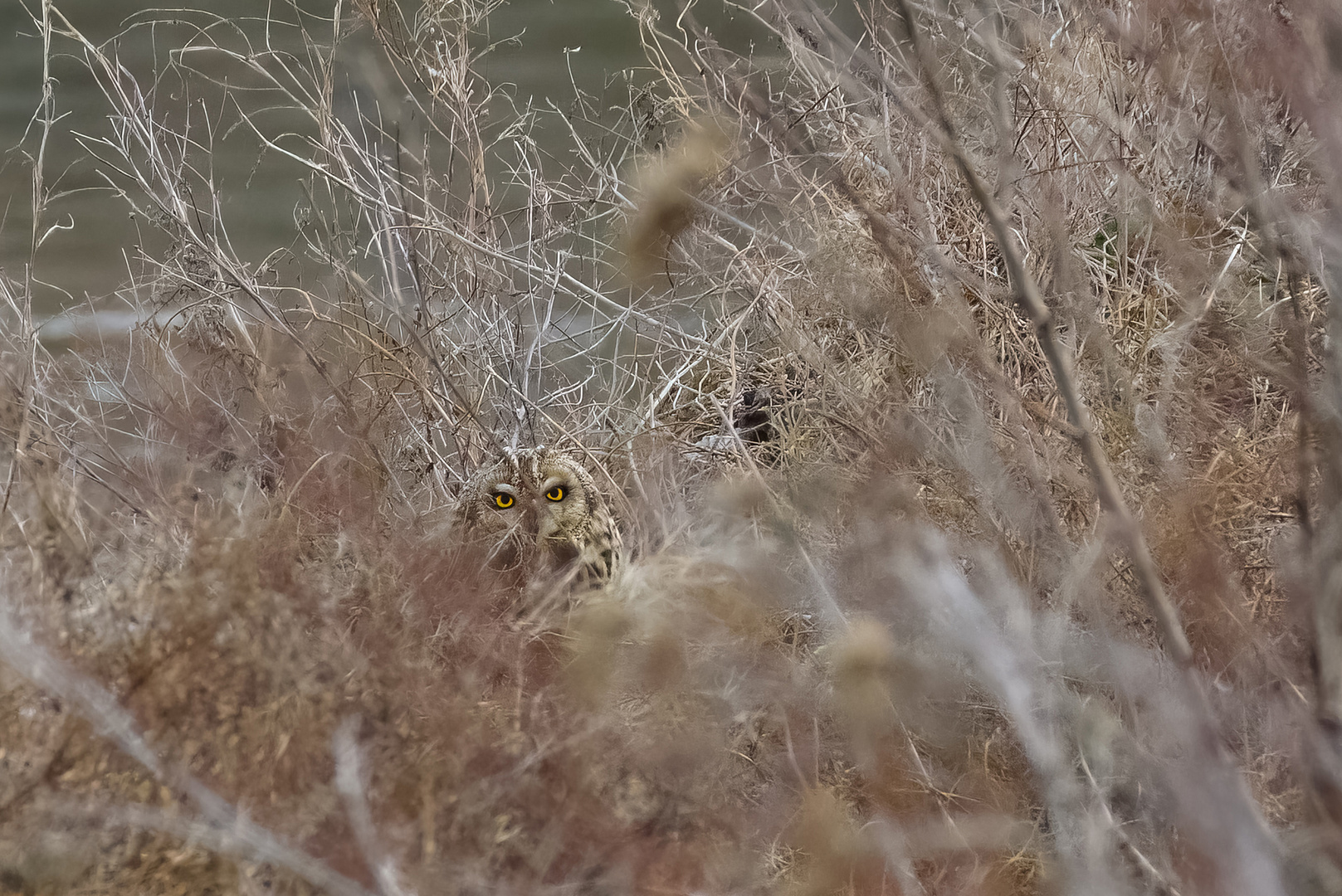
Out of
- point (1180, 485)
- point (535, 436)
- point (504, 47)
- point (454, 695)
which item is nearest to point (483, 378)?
point (535, 436)

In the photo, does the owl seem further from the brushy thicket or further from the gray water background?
the gray water background

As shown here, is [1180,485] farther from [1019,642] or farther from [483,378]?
[483,378]

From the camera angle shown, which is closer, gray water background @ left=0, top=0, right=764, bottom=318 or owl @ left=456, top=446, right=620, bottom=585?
owl @ left=456, top=446, right=620, bottom=585

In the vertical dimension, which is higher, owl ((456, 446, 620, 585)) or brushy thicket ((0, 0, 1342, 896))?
brushy thicket ((0, 0, 1342, 896))

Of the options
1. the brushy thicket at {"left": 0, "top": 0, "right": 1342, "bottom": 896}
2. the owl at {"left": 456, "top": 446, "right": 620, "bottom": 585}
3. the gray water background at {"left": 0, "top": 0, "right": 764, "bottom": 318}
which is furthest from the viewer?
the gray water background at {"left": 0, "top": 0, "right": 764, "bottom": 318}

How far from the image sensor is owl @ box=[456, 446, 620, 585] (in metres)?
1.20

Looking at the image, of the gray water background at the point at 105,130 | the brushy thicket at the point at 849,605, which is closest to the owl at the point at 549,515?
the brushy thicket at the point at 849,605

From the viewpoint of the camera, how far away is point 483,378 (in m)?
1.62

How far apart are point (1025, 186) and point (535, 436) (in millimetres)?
868

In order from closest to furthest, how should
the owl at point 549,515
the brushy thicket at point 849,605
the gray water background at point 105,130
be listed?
the brushy thicket at point 849,605
the owl at point 549,515
the gray water background at point 105,130

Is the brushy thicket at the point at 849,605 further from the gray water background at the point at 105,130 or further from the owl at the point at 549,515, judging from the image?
the gray water background at the point at 105,130

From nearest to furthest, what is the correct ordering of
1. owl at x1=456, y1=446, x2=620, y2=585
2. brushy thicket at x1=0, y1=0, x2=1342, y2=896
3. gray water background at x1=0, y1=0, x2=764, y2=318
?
brushy thicket at x1=0, y1=0, x2=1342, y2=896 → owl at x1=456, y1=446, x2=620, y2=585 → gray water background at x1=0, y1=0, x2=764, y2=318

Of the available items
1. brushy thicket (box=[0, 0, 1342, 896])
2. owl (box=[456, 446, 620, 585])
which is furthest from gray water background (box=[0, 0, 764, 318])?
owl (box=[456, 446, 620, 585])

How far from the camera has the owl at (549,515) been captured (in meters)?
1.20
